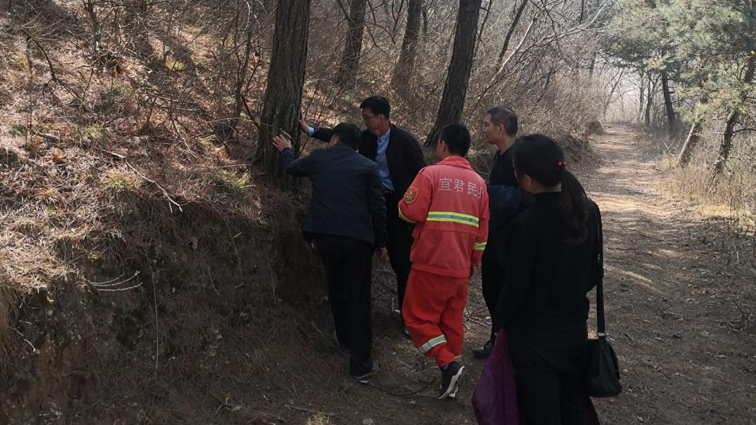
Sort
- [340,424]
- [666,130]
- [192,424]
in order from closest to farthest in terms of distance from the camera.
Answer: [192,424] < [340,424] < [666,130]

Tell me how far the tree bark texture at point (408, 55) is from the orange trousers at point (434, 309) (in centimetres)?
586

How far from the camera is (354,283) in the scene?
461cm

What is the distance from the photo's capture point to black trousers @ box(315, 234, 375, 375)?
4.53 meters

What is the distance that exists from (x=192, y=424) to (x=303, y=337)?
1343 millimetres

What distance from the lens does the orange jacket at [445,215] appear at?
4.21 meters

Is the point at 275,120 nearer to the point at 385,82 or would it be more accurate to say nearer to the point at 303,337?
the point at 303,337

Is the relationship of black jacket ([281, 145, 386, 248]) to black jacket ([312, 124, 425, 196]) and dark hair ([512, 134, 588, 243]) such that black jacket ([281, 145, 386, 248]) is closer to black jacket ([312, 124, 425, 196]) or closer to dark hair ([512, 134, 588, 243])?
black jacket ([312, 124, 425, 196])

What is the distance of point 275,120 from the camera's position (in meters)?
5.20

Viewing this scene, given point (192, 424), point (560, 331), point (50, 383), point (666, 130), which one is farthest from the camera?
point (666, 130)

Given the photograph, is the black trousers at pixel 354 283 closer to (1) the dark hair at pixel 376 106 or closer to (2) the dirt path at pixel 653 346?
(2) the dirt path at pixel 653 346

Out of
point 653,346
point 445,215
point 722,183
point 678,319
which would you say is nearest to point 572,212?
point 445,215

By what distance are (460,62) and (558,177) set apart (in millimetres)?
5283

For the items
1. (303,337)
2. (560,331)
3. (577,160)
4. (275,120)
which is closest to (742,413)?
(560,331)

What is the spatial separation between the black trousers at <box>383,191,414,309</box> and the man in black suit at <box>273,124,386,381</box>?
59 centimetres
